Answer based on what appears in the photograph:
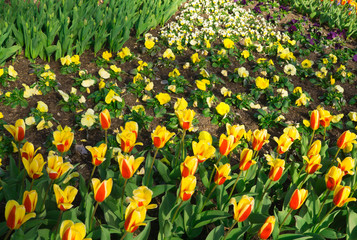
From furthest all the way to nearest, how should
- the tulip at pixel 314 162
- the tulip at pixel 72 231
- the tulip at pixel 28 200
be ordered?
the tulip at pixel 314 162, the tulip at pixel 28 200, the tulip at pixel 72 231

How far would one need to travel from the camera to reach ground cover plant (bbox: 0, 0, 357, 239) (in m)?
1.56

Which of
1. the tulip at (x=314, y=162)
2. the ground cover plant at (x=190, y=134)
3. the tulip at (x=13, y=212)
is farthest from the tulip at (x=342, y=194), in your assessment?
the tulip at (x=13, y=212)

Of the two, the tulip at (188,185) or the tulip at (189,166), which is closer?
the tulip at (188,185)

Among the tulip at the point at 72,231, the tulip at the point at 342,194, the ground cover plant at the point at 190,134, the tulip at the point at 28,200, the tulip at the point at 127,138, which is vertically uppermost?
the tulip at the point at 342,194

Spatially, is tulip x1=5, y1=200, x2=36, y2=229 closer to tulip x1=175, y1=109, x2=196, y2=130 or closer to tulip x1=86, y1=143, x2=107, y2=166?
tulip x1=86, y1=143, x2=107, y2=166

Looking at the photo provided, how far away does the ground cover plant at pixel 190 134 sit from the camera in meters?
1.56

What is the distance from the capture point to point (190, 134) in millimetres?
2742

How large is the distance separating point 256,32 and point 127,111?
2537 mm

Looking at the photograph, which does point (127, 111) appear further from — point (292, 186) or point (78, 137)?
point (292, 186)

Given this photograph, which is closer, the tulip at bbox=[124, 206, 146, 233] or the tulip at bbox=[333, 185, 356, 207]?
the tulip at bbox=[124, 206, 146, 233]

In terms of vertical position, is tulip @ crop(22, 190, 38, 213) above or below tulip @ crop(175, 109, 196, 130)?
below

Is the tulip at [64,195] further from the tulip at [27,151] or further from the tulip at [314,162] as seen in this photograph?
the tulip at [314,162]

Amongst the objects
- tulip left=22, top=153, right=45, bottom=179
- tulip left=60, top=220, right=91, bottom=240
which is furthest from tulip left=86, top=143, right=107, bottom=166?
tulip left=60, top=220, right=91, bottom=240

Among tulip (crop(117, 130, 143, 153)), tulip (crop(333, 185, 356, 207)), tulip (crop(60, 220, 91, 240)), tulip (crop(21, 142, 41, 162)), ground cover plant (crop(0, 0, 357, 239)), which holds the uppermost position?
tulip (crop(333, 185, 356, 207))
